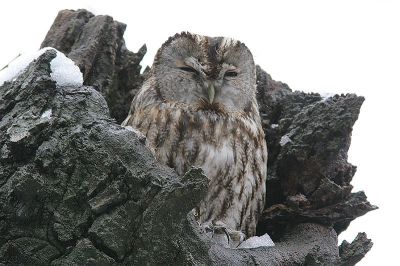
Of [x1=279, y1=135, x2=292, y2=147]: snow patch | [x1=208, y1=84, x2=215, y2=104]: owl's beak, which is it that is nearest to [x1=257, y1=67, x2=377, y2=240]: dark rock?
[x1=279, y1=135, x2=292, y2=147]: snow patch

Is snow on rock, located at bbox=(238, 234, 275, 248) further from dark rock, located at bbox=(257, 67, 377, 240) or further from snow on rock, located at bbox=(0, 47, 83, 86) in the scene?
snow on rock, located at bbox=(0, 47, 83, 86)

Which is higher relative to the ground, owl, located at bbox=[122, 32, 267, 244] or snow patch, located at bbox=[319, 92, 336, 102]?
snow patch, located at bbox=[319, 92, 336, 102]

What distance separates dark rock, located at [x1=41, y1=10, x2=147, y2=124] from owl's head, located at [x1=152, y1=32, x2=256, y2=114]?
0.35 metres

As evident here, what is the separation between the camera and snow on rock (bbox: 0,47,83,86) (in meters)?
2.17

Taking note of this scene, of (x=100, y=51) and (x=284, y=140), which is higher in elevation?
(x=100, y=51)

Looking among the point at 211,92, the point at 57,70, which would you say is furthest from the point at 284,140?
the point at 57,70

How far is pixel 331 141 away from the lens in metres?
2.68

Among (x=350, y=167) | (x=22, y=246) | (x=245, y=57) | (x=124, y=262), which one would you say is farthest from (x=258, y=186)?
(x=22, y=246)

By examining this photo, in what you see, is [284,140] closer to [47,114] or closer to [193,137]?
[193,137]

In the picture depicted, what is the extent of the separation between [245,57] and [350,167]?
78cm

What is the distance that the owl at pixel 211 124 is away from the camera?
8.36ft

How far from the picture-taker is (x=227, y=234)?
2504mm

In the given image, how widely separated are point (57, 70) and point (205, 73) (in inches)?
27.4

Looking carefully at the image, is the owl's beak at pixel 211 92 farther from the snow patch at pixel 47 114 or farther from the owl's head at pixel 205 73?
the snow patch at pixel 47 114
